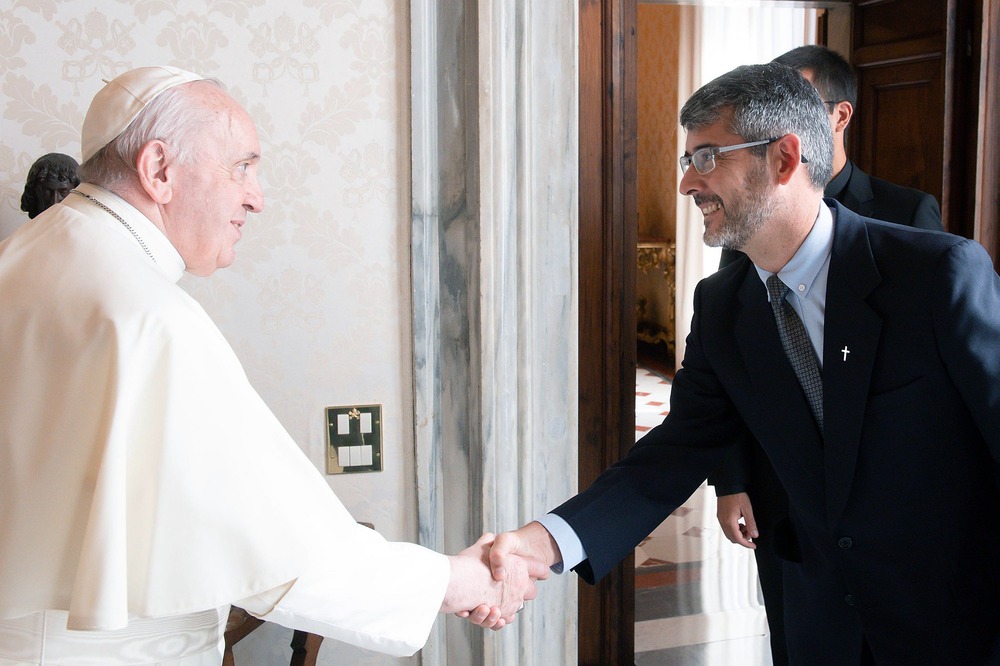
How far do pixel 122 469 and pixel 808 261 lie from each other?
4.46ft

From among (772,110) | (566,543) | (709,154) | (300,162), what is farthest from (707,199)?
(300,162)

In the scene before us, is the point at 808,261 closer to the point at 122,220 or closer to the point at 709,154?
the point at 709,154

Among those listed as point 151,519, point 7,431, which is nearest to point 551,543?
point 151,519

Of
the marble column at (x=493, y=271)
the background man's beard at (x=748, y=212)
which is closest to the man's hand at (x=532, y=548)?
the marble column at (x=493, y=271)

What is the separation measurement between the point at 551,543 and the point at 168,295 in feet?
3.55

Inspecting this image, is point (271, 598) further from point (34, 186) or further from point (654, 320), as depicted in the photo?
point (654, 320)

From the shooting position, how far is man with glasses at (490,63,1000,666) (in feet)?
5.68

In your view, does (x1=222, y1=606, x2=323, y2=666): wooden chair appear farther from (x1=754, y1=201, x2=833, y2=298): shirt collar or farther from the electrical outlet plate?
(x1=754, y1=201, x2=833, y2=298): shirt collar

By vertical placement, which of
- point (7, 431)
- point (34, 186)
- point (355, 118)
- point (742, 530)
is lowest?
point (742, 530)

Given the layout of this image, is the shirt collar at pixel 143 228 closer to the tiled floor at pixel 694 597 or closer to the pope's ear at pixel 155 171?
the pope's ear at pixel 155 171

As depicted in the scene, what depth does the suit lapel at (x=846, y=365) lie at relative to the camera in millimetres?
1768

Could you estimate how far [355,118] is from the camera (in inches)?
98.7

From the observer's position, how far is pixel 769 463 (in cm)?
264

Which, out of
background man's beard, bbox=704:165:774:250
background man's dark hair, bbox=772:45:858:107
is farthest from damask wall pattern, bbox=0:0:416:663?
background man's dark hair, bbox=772:45:858:107
